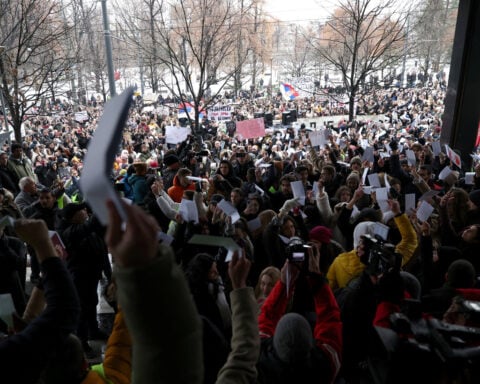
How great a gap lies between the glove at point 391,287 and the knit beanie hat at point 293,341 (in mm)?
574

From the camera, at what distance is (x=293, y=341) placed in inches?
80.6

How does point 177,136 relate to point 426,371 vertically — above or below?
below

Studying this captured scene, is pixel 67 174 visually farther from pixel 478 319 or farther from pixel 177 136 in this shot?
pixel 478 319

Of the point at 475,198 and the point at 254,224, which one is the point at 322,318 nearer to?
the point at 254,224

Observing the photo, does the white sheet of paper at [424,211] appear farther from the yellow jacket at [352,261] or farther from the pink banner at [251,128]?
the pink banner at [251,128]

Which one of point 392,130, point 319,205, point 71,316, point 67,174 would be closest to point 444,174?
point 319,205

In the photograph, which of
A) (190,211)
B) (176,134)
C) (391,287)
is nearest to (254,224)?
(190,211)

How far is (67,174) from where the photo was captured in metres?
10.4

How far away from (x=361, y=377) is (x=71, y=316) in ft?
8.40

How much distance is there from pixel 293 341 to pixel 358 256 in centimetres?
161

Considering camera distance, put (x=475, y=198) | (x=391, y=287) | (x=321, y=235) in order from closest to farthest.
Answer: (x=391, y=287)
(x=321, y=235)
(x=475, y=198)

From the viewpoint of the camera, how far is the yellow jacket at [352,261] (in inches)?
139

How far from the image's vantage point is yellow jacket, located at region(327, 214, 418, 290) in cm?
353

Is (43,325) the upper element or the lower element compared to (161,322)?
lower
